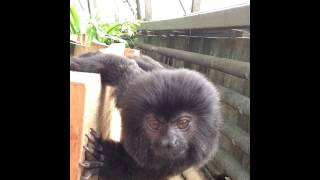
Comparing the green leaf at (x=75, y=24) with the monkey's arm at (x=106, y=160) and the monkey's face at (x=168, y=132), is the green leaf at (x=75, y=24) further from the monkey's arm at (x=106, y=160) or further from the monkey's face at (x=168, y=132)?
the monkey's face at (x=168, y=132)

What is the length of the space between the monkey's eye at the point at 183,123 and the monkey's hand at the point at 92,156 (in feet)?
1.84

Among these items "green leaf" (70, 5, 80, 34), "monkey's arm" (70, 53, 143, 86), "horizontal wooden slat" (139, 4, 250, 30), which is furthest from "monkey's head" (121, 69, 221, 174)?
"green leaf" (70, 5, 80, 34)

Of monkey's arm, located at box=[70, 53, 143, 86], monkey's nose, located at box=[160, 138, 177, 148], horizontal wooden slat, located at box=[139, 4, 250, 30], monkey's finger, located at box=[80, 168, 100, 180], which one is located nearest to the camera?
monkey's finger, located at box=[80, 168, 100, 180]

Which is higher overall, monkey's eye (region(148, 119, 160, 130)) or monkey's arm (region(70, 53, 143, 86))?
monkey's arm (region(70, 53, 143, 86))

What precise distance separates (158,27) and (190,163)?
3.97 m

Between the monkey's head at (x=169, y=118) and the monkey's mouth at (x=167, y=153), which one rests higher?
the monkey's head at (x=169, y=118)

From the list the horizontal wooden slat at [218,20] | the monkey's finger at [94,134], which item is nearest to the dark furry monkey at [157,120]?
the monkey's finger at [94,134]

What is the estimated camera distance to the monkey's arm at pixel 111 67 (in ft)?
8.51

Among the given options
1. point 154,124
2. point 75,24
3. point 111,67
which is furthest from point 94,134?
point 75,24

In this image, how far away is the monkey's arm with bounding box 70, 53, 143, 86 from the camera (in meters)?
2.59

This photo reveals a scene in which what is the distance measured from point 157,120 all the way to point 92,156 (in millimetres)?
546

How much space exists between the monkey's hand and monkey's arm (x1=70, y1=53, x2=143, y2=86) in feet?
2.01

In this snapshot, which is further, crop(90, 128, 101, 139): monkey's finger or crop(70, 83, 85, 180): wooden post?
crop(90, 128, 101, 139): monkey's finger

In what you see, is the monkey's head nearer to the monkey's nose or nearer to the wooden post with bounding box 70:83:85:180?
the monkey's nose
